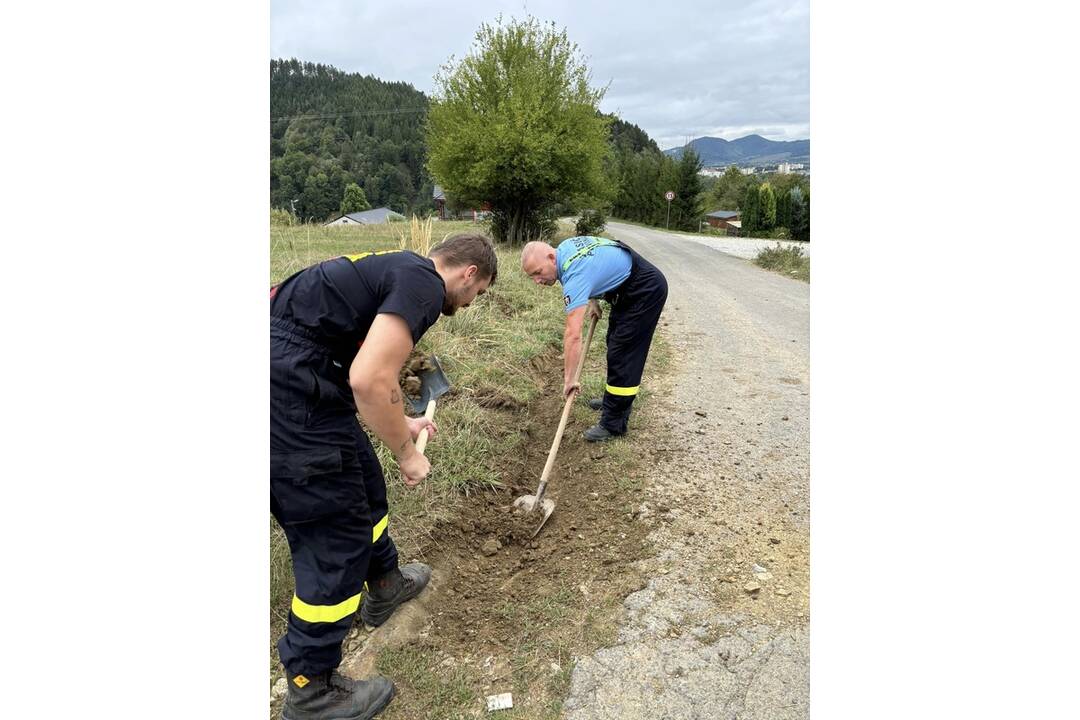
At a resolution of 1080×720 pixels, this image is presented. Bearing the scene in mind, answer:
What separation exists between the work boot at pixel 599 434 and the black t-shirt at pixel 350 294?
2651 mm

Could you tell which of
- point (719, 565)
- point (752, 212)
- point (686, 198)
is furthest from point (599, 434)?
point (686, 198)

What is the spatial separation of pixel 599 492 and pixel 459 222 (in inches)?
694

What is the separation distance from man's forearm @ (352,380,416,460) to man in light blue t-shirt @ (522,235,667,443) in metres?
2.08

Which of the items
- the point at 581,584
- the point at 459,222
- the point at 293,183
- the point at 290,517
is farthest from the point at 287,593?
the point at 459,222

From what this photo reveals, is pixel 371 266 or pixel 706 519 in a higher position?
pixel 371 266

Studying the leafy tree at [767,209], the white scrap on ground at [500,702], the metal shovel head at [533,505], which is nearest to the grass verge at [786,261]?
the leafy tree at [767,209]

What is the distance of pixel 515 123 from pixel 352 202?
6.81m

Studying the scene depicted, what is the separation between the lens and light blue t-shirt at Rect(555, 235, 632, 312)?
3.99 metres

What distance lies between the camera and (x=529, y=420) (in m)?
4.88

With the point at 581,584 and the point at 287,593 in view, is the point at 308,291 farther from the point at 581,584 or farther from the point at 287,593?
the point at 581,584

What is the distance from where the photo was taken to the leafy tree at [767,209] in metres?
27.1

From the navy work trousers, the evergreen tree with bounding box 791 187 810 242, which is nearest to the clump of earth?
the navy work trousers

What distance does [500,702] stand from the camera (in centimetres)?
220

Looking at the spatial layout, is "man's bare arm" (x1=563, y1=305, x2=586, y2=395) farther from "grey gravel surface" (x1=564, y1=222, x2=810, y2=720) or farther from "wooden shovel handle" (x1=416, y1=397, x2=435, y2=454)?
Answer: "wooden shovel handle" (x1=416, y1=397, x2=435, y2=454)
